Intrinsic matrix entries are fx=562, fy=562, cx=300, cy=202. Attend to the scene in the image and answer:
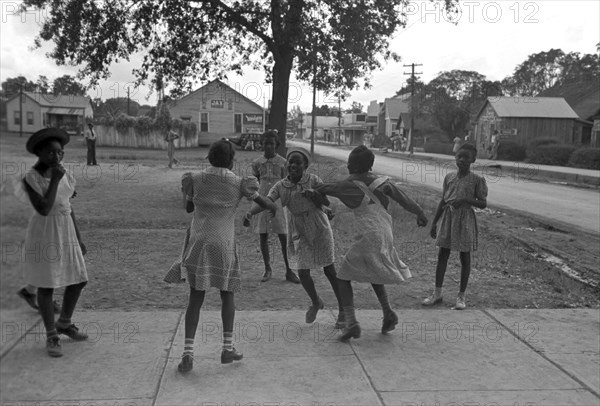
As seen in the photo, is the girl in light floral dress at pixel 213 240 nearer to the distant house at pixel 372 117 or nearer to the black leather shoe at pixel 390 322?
the black leather shoe at pixel 390 322

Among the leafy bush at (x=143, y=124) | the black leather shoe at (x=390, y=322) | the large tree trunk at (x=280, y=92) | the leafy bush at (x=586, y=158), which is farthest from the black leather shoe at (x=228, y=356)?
the leafy bush at (x=143, y=124)

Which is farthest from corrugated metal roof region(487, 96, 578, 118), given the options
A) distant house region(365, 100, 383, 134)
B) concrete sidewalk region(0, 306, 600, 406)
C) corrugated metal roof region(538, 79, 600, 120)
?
distant house region(365, 100, 383, 134)

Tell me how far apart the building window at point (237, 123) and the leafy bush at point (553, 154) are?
79.1 ft

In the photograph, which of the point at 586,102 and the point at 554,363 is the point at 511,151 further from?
the point at 554,363

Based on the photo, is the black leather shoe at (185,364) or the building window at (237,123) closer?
the black leather shoe at (185,364)

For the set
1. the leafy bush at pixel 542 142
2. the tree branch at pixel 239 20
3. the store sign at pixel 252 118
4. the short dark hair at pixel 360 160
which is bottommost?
the short dark hair at pixel 360 160

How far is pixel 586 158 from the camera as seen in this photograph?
87.9 ft

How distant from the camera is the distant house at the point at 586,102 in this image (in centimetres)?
3658

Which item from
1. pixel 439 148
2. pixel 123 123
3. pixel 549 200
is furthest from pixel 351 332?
pixel 439 148

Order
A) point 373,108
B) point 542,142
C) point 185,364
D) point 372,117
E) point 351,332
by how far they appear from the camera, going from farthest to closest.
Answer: point 373,108, point 372,117, point 542,142, point 351,332, point 185,364

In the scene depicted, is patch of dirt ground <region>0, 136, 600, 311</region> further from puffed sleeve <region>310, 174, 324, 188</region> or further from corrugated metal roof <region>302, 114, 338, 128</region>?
corrugated metal roof <region>302, 114, 338, 128</region>

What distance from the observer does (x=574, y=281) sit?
628 centimetres

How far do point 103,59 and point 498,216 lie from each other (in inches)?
349

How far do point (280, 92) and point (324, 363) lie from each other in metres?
9.08
